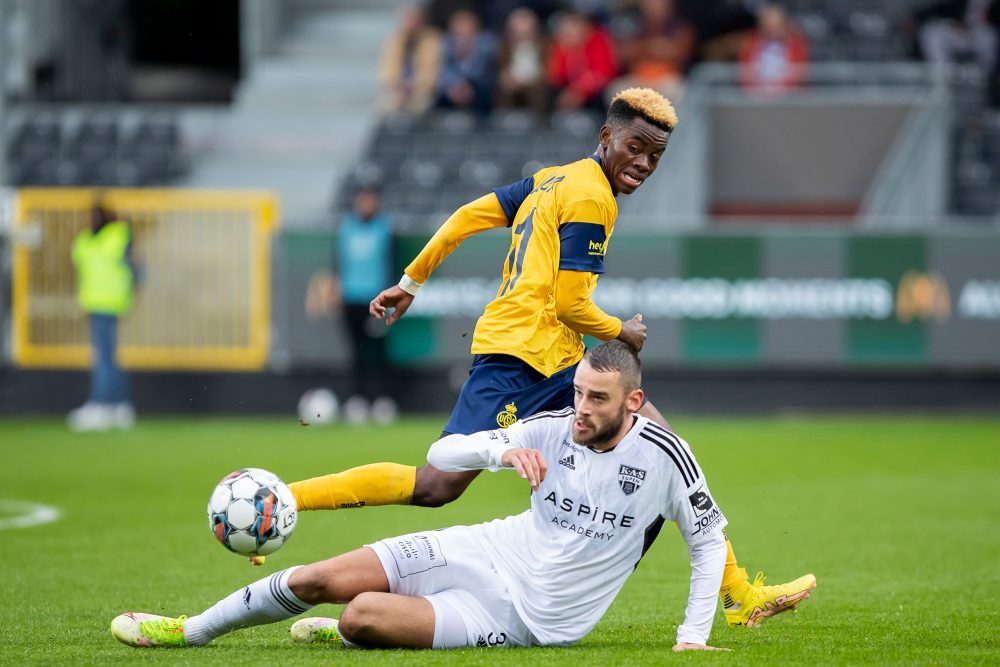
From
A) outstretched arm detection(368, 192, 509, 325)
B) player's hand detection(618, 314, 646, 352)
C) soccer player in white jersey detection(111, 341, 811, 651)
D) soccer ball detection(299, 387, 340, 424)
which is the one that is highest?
outstretched arm detection(368, 192, 509, 325)

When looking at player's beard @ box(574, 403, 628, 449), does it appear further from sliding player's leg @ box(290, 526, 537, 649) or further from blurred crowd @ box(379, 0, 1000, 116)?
blurred crowd @ box(379, 0, 1000, 116)

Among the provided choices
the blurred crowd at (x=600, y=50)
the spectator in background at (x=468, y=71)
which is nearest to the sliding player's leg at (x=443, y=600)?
the blurred crowd at (x=600, y=50)

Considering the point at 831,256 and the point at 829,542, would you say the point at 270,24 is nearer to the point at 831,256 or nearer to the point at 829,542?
the point at 831,256

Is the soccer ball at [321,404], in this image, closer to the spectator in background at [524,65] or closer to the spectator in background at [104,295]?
the spectator in background at [104,295]

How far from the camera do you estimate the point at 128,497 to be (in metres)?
11.0

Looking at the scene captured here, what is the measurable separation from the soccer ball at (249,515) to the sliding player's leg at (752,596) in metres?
1.53

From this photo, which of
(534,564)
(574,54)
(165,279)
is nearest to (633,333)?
(534,564)

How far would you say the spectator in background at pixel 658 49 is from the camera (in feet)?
62.4

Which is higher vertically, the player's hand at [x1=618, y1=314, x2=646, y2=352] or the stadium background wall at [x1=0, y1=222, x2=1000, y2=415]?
the player's hand at [x1=618, y1=314, x2=646, y2=352]

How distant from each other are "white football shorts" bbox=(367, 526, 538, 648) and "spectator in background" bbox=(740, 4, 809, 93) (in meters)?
13.0

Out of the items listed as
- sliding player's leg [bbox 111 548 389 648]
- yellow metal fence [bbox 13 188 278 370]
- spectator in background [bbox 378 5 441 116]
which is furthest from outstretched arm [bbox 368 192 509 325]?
spectator in background [bbox 378 5 441 116]

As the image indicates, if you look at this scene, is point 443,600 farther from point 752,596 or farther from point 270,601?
point 752,596

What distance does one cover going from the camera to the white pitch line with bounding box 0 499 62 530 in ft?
31.9

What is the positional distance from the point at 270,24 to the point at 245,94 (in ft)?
5.26
